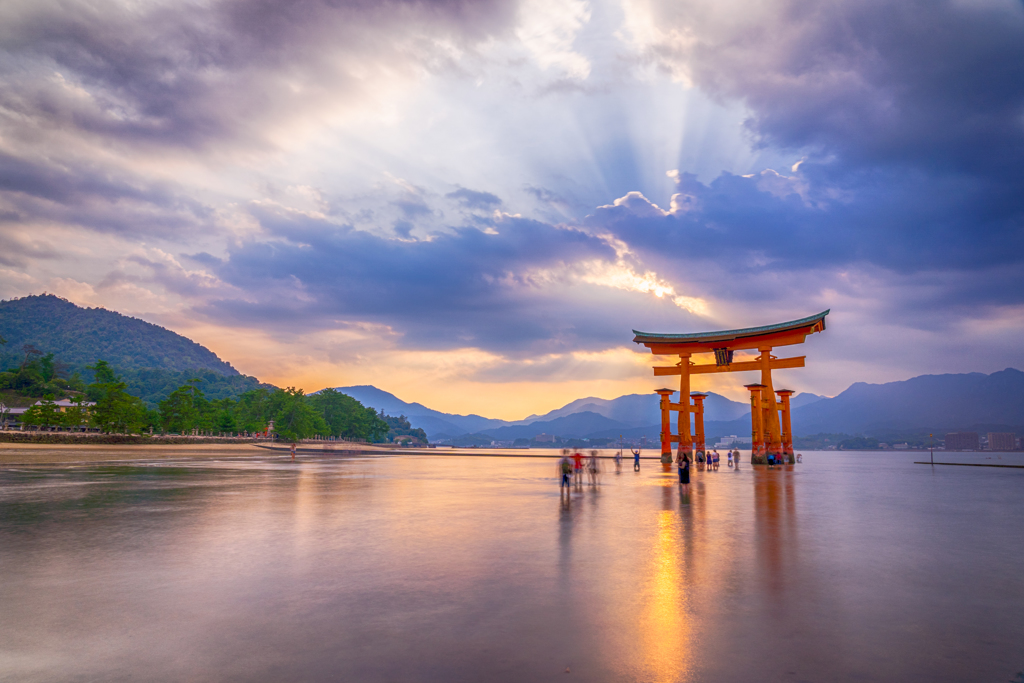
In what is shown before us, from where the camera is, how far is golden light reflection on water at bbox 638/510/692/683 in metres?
4.75

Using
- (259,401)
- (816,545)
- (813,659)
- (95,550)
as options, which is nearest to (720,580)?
(813,659)

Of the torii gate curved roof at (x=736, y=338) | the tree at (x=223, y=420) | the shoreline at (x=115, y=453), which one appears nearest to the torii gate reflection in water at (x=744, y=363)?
the torii gate curved roof at (x=736, y=338)

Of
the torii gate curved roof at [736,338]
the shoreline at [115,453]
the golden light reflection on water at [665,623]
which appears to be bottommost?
the shoreline at [115,453]

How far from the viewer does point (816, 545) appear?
1053cm

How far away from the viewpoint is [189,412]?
346 feet

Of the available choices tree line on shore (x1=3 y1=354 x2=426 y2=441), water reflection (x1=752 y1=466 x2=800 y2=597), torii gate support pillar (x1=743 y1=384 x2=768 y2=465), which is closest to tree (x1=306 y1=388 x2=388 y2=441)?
tree line on shore (x1=3 y1=354 x2=426 y2=441)

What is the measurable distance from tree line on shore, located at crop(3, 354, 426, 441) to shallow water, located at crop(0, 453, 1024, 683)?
9147 centimetres

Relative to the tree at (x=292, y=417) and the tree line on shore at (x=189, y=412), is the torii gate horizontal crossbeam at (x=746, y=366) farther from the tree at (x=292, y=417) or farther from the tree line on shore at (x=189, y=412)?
the tree at (x=292, y=417)

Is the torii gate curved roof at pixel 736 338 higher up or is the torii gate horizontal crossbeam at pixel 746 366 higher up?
the torii gate curved roof at pixel 736 338

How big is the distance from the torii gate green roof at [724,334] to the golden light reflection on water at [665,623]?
Answer: 40.2 m

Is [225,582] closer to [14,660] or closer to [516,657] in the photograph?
[14,660]

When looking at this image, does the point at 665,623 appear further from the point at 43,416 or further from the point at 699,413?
the point at 43,416

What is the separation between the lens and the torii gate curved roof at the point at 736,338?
43812mm

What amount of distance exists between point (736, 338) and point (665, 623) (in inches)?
1781
